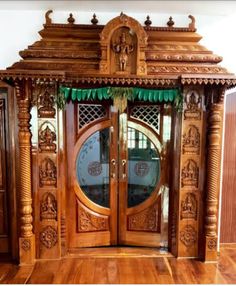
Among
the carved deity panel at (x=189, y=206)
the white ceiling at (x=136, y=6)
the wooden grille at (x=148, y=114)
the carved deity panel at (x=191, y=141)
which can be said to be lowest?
the carved deity panel at (x=189, y=206)

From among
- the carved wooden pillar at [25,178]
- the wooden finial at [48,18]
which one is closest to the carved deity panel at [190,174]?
the carved wooden pillar at [25,178]

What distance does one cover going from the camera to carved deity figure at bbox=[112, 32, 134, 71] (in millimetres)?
2441

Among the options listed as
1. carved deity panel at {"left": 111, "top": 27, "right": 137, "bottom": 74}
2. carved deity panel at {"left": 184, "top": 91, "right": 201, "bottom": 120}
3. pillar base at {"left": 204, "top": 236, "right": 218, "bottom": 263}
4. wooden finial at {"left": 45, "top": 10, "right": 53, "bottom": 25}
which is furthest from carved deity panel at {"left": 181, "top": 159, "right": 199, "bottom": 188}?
wooden finial at {"left": 45, "top": 10, "right": 53, "bottom": 25}

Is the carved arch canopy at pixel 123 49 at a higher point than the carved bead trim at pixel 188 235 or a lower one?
higher

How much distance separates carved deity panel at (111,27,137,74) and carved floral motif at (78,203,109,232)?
58.5 inches

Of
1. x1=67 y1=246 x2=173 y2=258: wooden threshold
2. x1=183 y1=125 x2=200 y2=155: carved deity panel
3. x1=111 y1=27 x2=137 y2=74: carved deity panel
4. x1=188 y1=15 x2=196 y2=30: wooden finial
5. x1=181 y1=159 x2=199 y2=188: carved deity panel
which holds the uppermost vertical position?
x1=188 y1=15 x2=196 y2=30: wooden finial

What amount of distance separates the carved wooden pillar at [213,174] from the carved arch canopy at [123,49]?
79 cm

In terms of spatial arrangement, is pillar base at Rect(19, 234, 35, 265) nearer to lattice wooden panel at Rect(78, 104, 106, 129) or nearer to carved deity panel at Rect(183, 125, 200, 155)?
lattice wooden panel at Rect(78, 104, 106, 129)

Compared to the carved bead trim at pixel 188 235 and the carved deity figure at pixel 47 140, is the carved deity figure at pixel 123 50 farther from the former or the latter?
the carved bead trim at pixel 188 235

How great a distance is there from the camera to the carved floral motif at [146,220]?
9.32 ft

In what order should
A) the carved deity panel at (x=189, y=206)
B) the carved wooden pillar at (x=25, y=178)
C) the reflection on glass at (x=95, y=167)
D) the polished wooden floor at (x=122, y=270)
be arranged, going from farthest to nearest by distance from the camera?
the reflection on glass at (x=95, y=167) < the carved deity panel at (x=189, y=206) < the carved wooden pillar at (x=25, y=178) < the polished wooden floor at (x=122, y=270)

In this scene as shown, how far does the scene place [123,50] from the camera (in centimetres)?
245

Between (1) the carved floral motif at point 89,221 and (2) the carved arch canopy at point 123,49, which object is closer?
(2) the carved arch canopy at point 123,49

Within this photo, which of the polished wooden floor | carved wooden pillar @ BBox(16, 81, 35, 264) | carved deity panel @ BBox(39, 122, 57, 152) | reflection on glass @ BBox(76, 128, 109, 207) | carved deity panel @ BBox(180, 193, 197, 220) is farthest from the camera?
reflection on glass @ BBox(76, 128, 109, 207)
